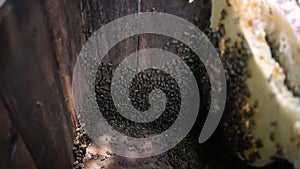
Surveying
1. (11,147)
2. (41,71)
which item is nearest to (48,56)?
(41,71)

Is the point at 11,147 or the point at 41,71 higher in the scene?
the point at 41,71

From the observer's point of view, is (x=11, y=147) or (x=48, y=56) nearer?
(x=11, y=147)

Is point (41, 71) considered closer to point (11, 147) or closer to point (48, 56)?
point (48, 56)

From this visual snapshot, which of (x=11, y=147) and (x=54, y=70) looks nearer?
(x=11, y=147)

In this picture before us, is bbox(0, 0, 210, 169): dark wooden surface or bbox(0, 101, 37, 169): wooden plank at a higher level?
bbox(0, 0, 210, 169): dark wooden surface

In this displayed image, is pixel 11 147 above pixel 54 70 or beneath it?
beneath

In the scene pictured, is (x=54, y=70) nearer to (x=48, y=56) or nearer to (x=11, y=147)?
(x=48, y=56)

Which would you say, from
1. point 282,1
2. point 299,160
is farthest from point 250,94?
point 282,1

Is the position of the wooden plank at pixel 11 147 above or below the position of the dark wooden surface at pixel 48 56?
below
